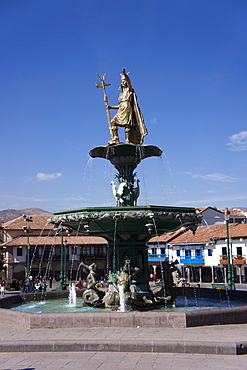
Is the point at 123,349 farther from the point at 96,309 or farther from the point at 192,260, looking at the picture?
the point at 192,260

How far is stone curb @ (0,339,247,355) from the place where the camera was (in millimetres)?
9422

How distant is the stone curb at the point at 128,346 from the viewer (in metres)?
9.42

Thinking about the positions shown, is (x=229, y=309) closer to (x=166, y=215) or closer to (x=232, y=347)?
(x=232, y=347)

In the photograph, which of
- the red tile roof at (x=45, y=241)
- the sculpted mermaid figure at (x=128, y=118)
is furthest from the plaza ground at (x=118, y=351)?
the red tile roof at (x=45, y=241)

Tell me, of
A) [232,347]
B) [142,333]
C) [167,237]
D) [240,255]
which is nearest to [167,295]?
[142,333]

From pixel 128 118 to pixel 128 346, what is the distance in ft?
32.8

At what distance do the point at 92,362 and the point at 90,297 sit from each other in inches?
267

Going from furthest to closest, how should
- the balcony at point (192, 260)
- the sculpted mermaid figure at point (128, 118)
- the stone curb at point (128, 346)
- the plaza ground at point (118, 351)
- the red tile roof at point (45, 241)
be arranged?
the red tile roof at point (45, 241) < the balcony at point (192, 260) < the sculpted mermaid figure at point (128, 118) < the stone curb at point (128, 346) < the plaza ground at point (118, 351)

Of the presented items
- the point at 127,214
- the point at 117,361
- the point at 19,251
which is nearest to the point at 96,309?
Result: the point at 127,214

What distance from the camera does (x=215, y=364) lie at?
28.2ft

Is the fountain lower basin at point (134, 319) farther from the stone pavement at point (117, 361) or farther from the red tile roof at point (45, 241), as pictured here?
the red tile roof at point (45, 241)

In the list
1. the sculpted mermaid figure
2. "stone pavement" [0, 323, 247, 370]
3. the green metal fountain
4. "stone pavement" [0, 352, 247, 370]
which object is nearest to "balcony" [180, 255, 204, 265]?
the green metal fountain

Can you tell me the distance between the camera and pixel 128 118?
1762 cm

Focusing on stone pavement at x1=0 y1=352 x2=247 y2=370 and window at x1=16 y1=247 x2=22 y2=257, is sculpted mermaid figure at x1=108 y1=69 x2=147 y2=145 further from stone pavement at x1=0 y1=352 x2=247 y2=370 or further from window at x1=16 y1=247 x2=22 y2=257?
window at x1=16 y1=247 x2=22 y2=257
